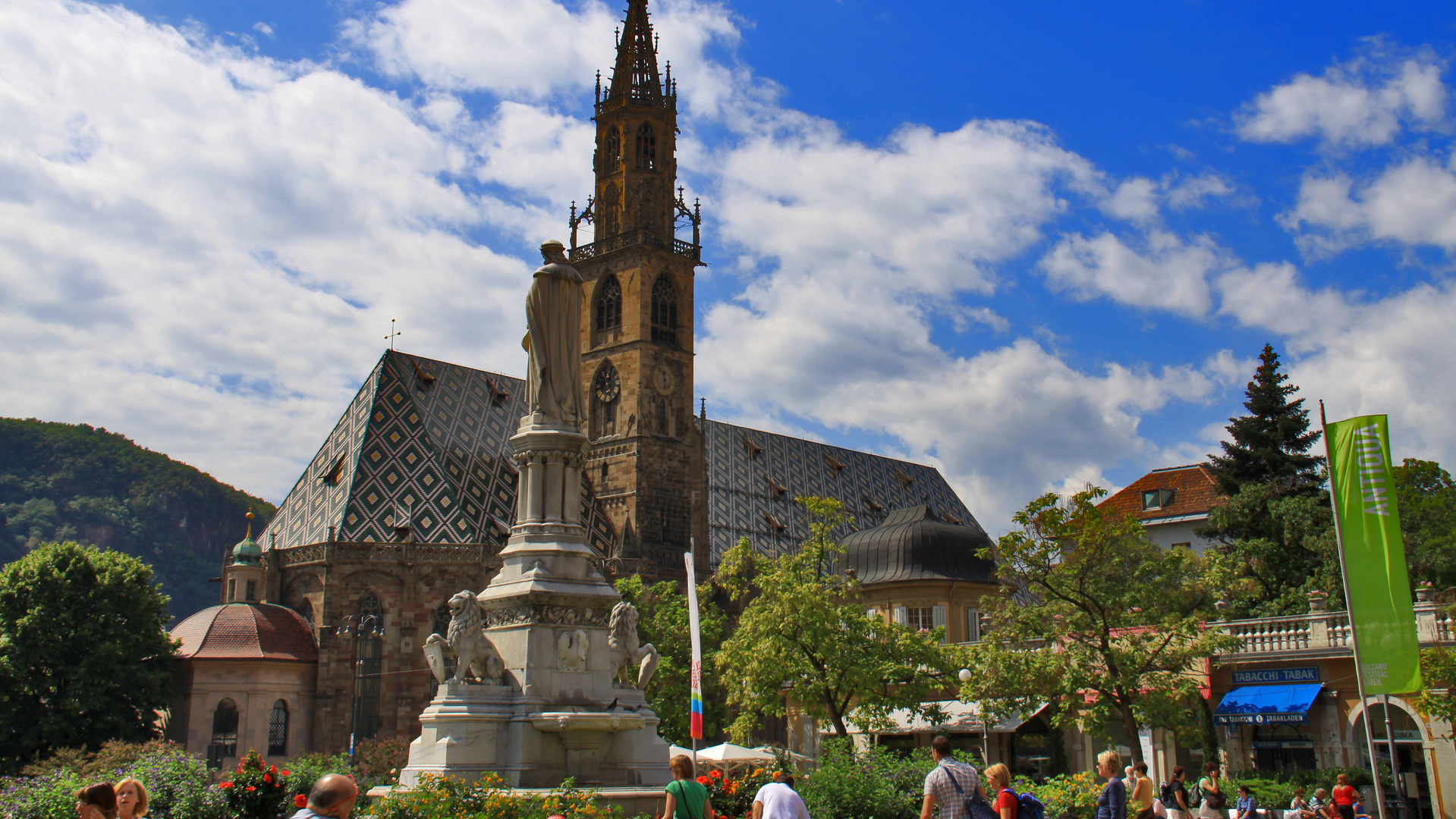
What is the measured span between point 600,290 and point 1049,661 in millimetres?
40589

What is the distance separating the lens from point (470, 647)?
15.6 meters

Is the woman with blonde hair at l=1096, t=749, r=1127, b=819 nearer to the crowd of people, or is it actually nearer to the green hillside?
the crowd of people

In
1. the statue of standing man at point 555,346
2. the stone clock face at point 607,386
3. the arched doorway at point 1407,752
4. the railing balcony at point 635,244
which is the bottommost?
the arched doorway at point 1407,752

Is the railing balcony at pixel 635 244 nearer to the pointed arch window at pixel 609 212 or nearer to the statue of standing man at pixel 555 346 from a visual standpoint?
the pointed arch window at pixel 609 212

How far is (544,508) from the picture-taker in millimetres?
16891

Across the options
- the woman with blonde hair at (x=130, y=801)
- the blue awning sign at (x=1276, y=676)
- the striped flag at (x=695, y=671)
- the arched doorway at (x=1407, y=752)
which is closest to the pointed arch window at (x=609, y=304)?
the blue awning sign at (x=1276, y=676)

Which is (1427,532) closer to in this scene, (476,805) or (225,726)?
(476,805)

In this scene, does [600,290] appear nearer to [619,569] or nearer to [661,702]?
[619,569]

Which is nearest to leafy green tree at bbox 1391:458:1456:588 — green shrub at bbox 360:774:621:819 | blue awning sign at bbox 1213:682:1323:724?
blue awning sign at bbox 1213:682:1323:724

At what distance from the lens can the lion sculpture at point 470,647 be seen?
1559cm

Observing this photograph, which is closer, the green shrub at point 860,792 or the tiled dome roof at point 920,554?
the green shrub at point 860,792

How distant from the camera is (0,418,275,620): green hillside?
138125 millimetres

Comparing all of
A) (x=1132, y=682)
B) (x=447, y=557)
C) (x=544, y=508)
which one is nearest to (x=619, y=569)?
(x=447, y=557)

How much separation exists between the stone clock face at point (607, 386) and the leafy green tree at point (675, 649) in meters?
18.0
